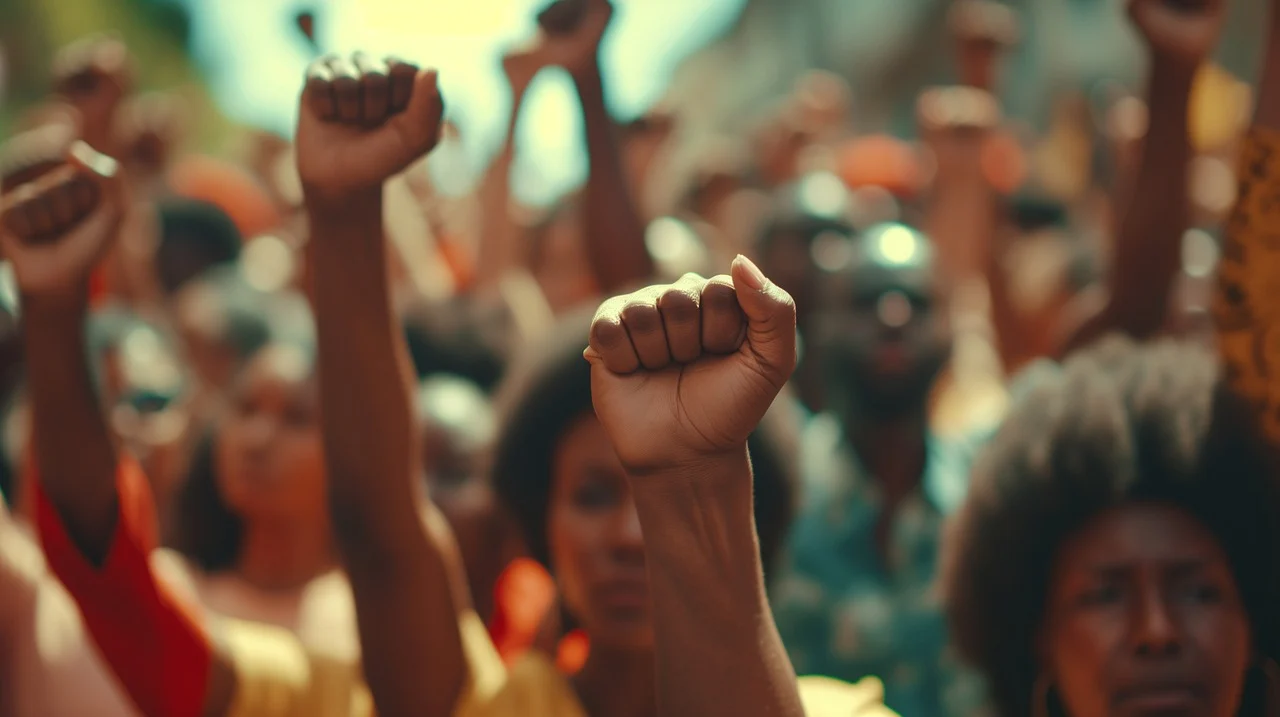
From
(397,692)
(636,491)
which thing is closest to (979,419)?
(397,692)

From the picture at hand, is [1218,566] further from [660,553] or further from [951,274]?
[951,274]

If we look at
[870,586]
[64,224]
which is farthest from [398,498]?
[870,586]

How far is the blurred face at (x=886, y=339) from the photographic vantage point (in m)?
3.76

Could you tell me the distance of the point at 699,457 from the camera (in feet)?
5.28

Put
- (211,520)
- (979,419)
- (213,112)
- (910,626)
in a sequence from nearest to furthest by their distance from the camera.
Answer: (910,626) < (211,520) < (979,419) < (213,112)

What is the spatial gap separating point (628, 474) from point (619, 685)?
3.11 feet

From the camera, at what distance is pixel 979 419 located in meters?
3.95

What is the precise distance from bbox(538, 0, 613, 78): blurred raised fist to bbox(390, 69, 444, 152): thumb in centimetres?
74

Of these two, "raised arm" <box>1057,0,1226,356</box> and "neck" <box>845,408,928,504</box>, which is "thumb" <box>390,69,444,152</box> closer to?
"raised arm" <box>1057,0,1226,356</box>

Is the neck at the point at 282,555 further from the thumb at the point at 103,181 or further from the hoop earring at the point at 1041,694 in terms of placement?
the hoop earring at the point at 1041,694

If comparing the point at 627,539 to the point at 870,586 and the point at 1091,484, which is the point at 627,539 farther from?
the point at 870,586

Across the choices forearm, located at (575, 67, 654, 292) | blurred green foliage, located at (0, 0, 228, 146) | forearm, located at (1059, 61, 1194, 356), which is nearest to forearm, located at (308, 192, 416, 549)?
forearm, located at (575, 67, 654, 292)

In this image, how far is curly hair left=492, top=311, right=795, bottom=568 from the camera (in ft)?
8.87

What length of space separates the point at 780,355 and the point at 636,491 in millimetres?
254
